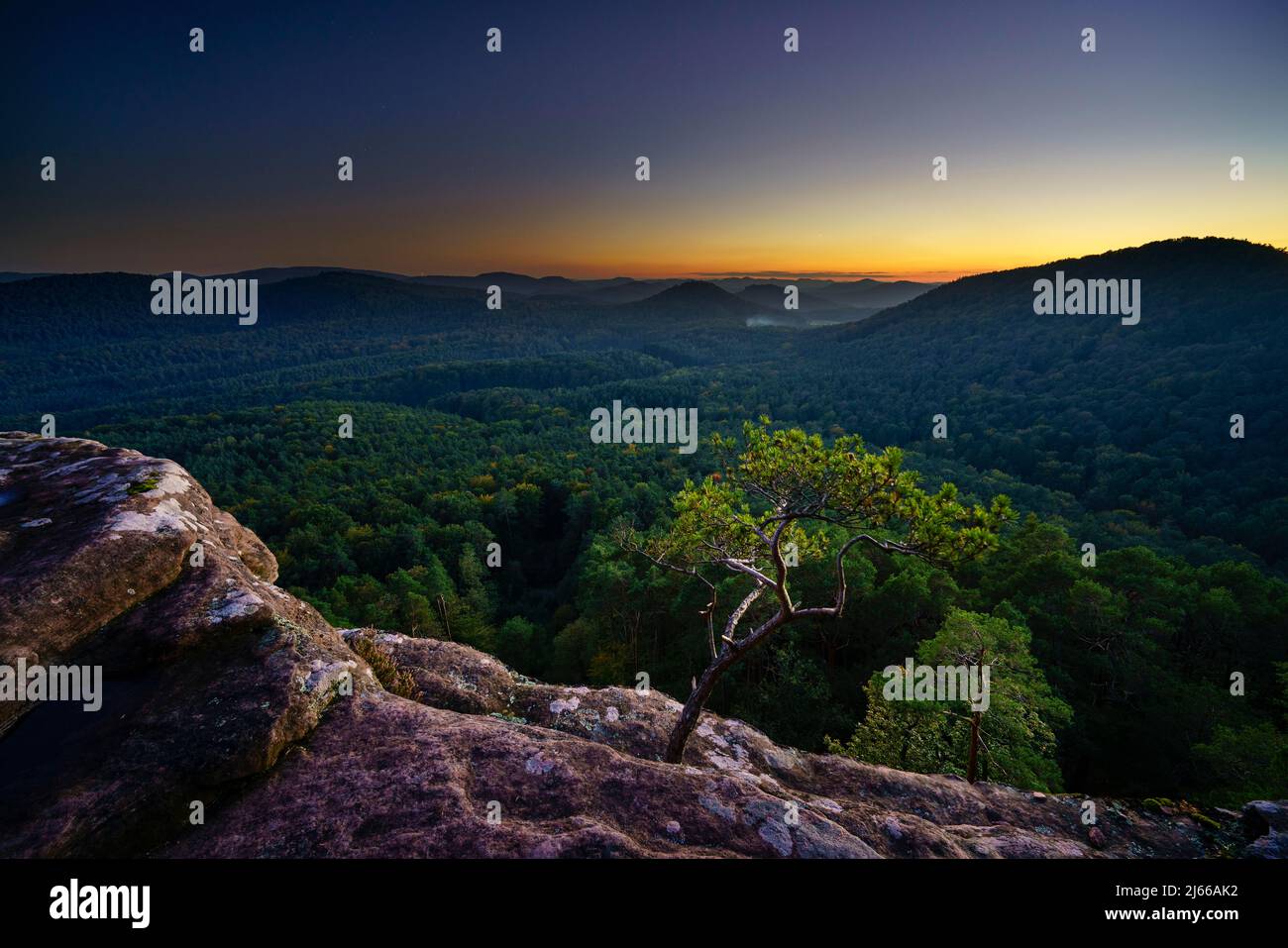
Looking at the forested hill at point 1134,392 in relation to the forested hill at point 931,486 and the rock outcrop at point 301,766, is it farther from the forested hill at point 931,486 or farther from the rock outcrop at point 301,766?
the rock outcrop at point 301,766

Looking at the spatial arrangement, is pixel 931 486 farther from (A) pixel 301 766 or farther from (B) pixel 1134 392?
(A) pixel 301 766

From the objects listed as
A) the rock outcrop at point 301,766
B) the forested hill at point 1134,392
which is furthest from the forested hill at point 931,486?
the rock outcrop at point 301,766

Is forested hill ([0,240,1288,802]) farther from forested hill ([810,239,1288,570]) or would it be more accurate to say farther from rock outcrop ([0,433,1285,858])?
→ rock outcrop ([0,433,1285,858])

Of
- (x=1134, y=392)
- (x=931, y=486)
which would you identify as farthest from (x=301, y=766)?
(x=1134, y=392)

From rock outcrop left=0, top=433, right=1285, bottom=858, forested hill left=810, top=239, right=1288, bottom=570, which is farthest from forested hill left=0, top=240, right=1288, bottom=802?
rock outcrop left=0, top=433, right=1285, bottom=858

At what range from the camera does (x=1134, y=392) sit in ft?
321

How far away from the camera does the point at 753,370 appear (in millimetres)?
188000

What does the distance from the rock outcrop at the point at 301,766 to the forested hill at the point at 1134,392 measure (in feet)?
236

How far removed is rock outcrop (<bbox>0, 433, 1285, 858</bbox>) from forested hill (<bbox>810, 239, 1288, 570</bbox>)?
72.0 metres

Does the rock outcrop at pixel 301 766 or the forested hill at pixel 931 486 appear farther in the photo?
the forested hill at pixel 931 486

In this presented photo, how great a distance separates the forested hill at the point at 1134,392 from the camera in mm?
64562

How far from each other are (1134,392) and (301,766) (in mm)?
139174
